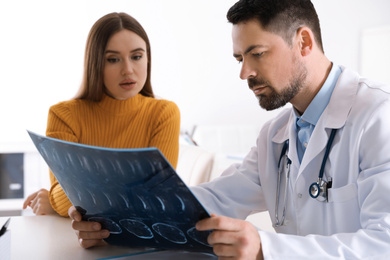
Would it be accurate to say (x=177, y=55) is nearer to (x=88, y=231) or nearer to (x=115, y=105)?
(x=115, y=105)

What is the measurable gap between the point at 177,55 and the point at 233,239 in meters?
3.56

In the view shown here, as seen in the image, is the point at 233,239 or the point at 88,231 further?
the point at 88,231

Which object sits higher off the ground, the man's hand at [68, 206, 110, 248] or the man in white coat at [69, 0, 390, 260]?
the man in white coat at [69, 0, 390, 260]

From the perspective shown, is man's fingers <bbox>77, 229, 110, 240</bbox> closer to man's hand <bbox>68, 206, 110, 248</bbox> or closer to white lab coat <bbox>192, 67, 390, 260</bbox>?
man's hand <bbox>68, 206, 110, 248</bbox>

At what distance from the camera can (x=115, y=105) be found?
163 cm

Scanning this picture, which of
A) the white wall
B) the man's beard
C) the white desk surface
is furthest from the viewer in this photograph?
the white wall

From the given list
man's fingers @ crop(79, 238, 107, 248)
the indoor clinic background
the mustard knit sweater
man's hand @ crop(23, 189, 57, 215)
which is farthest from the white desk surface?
the indoor clinic background

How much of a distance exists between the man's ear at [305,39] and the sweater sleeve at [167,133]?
21.9 inches

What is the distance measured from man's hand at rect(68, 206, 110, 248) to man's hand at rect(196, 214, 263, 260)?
0.28 m

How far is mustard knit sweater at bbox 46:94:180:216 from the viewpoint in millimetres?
1555

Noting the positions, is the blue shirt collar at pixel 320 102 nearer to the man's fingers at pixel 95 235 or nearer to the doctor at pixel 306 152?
the doctor at pixel 306 152

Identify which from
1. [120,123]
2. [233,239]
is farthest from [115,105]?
[233,239]

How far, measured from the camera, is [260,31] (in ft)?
3.81

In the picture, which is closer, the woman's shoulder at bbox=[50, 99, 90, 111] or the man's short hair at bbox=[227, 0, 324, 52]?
the man's short hair at bbox=[227, 0, 324, 52]
